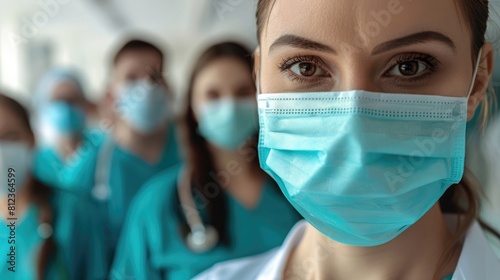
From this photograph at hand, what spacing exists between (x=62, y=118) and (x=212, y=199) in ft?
3.95

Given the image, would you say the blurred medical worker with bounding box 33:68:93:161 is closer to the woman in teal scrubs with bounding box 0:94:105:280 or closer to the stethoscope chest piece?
the woman in teal scrubs with bounding box 0:94:105:280

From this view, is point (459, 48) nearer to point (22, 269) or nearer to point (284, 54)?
point (284, 54)

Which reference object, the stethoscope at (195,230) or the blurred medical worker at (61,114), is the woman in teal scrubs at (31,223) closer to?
the stethoscope at (195,230)

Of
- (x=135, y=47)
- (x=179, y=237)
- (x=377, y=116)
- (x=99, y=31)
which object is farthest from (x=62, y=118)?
(x=99, y=31)

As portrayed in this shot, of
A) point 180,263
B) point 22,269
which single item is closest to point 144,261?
point 180,263

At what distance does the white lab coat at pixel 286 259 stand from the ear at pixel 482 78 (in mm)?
A: 190

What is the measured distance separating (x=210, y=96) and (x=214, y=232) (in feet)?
1.48

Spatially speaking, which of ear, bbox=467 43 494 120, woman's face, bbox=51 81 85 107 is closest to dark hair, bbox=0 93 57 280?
ear, bbox=467 43 494 120

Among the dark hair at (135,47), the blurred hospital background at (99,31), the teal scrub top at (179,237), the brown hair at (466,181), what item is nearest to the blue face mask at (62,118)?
the dark hair at (135,47)

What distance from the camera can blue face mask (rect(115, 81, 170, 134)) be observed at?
2021mm

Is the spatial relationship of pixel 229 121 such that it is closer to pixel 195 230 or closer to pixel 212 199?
pixel 212 199

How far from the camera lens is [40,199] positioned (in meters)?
1.35

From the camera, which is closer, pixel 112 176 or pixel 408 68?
pixel 408 68

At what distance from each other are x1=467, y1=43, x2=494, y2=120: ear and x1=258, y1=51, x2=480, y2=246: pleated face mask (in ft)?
0.17
